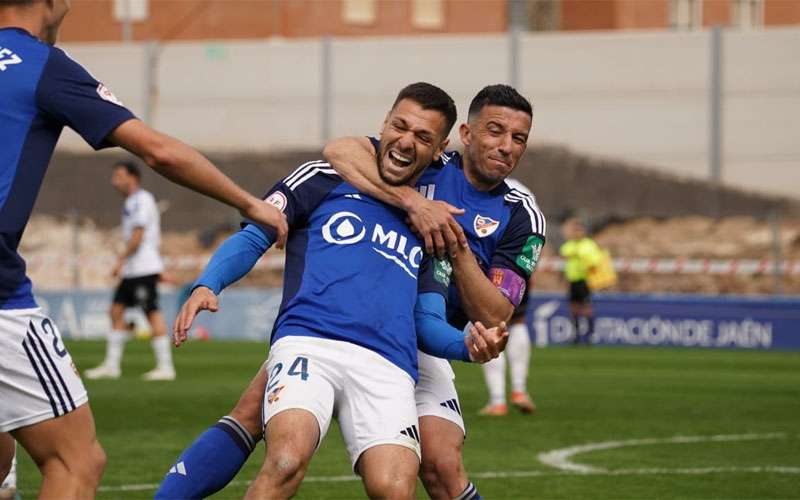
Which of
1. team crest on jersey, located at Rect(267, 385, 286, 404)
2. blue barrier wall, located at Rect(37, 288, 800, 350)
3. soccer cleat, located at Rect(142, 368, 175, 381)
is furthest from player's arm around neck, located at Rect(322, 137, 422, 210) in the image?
blue barrier wall, located at Rect(37, 288, 800, 350)

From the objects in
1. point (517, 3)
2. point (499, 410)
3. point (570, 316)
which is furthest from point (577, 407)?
point (517, 3)

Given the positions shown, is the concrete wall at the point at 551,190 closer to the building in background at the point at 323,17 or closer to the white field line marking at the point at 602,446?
the building in background at the point at 323,17

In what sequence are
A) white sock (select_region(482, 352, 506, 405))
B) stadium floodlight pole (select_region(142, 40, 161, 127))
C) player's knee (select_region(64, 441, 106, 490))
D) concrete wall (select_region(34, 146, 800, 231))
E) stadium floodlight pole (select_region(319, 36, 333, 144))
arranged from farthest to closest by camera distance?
stadium floodlight pole (select_region(142, 40, 161, 127))
stadium floodlight pole (select_region(319, 36, 333, 144))
concrete wall (select_region(34, 146, 800, 231))
white sock (select_region(482, 352, 506, 405))
player's knee (select_region(64, 441, 106, 490))

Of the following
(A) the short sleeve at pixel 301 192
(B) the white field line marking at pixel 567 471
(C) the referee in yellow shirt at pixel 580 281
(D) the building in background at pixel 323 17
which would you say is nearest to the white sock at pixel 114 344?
(B) the white field line marking at pixel 567 471

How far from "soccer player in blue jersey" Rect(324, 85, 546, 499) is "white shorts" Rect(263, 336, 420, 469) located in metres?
0.60

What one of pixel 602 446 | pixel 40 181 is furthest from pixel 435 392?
pixel 602 446

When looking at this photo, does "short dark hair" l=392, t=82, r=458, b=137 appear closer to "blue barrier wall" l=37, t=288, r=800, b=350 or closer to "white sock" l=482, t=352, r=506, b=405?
"white sock" l=482, t=352, r=506, b=405

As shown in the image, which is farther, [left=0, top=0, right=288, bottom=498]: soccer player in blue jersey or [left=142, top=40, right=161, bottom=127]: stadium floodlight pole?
[left=142, top=40, right=161, bottom=127]: stadium floodlight pole

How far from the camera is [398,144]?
23.2 feet

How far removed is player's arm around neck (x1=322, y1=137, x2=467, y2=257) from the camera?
700 centimetres

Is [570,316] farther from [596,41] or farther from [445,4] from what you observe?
[445,4]

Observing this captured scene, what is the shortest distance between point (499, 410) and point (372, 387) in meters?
8.50

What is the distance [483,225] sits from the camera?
24.8 ft

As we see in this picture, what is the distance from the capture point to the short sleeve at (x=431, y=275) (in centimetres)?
724
